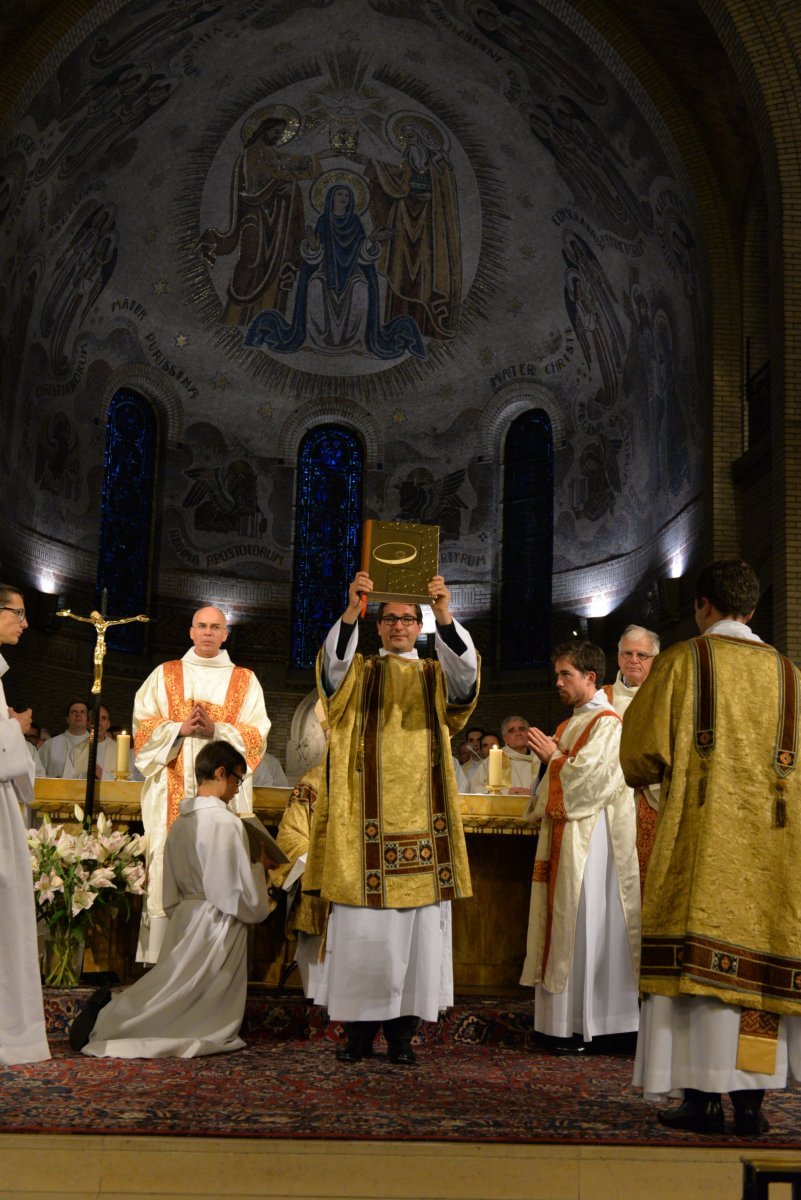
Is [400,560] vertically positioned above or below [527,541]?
below

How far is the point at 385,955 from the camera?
18.1ft

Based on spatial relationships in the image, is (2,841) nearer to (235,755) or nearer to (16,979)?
(16,979)

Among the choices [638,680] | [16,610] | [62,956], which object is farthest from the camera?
[638,680]

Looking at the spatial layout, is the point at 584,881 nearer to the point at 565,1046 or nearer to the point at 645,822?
the point at 645,822

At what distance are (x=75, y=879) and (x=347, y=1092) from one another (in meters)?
2.22

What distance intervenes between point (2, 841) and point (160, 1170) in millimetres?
1813

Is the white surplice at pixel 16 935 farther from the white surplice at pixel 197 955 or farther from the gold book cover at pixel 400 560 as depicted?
the gold book cover at pixel 400 560

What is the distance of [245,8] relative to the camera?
15906 mm

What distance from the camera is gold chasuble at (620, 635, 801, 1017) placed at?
4332 mm

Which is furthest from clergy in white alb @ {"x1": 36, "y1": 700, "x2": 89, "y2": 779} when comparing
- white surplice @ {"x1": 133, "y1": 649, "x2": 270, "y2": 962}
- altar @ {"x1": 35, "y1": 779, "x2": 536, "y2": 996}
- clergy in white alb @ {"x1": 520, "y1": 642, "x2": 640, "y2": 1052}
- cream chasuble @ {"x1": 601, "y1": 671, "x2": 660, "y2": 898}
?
cream chasuble @ {"x1": 601, "y1": 671, "x2": 660, "y2": 898}

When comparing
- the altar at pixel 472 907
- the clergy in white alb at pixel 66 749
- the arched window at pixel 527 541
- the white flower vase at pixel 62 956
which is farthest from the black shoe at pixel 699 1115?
the arched window at pixel 527 541

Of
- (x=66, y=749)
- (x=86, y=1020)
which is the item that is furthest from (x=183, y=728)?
(x=66, y=749)

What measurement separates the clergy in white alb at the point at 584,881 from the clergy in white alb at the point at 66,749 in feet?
21.2

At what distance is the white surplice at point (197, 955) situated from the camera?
223 inches
